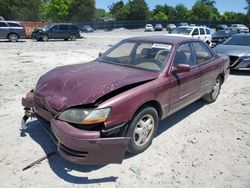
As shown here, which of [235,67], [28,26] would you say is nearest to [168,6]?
[28,26]

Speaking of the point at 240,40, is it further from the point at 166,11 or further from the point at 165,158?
the point at 166,11

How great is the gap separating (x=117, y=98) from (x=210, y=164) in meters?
1.63

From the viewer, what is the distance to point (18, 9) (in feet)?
175

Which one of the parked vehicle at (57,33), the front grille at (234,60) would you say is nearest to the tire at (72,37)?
the parked vehicle at (57,33)

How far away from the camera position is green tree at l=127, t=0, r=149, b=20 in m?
72.4

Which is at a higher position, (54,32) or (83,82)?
(83,82)

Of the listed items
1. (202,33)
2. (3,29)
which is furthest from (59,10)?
→ (202,33)

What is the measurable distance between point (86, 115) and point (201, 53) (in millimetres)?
3246

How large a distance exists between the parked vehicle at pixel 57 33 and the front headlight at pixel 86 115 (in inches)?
949

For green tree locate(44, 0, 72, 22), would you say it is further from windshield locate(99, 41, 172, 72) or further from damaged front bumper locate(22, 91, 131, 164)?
damaged front bumper locate(22, 91, 131, 164)

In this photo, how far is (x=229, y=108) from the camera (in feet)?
19.5

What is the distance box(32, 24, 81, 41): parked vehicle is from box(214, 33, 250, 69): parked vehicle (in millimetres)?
19361

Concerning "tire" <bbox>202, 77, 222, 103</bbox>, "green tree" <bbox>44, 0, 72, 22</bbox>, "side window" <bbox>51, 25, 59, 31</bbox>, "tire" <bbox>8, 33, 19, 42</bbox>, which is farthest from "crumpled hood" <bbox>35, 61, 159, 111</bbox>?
"green tree" <bbox>44, 0, 72, 22</bbox>

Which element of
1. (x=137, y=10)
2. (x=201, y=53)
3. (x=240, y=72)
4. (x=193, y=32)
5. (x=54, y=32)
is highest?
(x=137, y=10)
